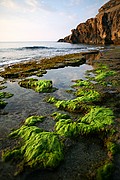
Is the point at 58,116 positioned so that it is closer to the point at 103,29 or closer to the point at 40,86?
the point at 40,86

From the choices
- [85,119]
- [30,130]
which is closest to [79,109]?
[85,119]

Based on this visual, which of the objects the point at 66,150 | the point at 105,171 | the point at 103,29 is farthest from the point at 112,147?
the point at 103,29

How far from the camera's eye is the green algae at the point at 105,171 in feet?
16.1

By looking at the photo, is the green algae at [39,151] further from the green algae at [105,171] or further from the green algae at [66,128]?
the green algae at [105,171]

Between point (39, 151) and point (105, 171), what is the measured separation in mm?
2217

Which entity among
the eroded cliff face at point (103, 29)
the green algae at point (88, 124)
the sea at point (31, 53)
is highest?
the eroded cliff face at point (103, 29)

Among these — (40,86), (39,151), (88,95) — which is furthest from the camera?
(40,86)

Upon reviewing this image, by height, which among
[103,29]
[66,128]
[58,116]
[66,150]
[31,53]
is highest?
[103,29]

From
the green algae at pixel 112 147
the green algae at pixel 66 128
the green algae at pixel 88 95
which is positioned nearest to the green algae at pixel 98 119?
the green algae at pixel 66 128

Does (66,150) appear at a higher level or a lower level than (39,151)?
lower

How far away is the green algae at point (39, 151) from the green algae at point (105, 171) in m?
Result: 1.31

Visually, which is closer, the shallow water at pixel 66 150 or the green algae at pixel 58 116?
the shallow water at pixel 66 150

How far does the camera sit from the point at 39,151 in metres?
5.84

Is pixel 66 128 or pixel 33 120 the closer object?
pixel 66 128
